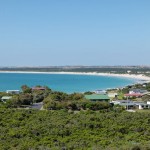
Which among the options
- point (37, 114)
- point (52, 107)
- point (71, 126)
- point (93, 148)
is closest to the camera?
point (93, 148)

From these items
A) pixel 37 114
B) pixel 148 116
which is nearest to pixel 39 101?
pixel 37 114

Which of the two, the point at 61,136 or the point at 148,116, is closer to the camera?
the point at 61,136

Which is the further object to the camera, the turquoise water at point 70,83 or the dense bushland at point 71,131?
the turquoise water at point 70,83

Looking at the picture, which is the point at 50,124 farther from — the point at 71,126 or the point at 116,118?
the point at 116,118

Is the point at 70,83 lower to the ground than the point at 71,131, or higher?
lower

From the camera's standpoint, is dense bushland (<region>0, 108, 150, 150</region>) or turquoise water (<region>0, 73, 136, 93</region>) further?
turquoise water (<region>0, 73, 136, 93</region>)

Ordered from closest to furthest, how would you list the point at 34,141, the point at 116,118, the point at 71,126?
the point at 34,141 → the point at 71,126 → the point at 116,118

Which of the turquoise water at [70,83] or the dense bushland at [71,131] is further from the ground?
the dense bushland at [71,131]

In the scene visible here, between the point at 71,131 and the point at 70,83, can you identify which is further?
the point at 70,83

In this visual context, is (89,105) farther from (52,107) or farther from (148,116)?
(148,116)

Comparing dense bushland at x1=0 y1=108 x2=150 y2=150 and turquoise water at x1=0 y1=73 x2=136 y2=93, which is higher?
dense bushland at x1=0 y1=108 x2=150 y2=150
